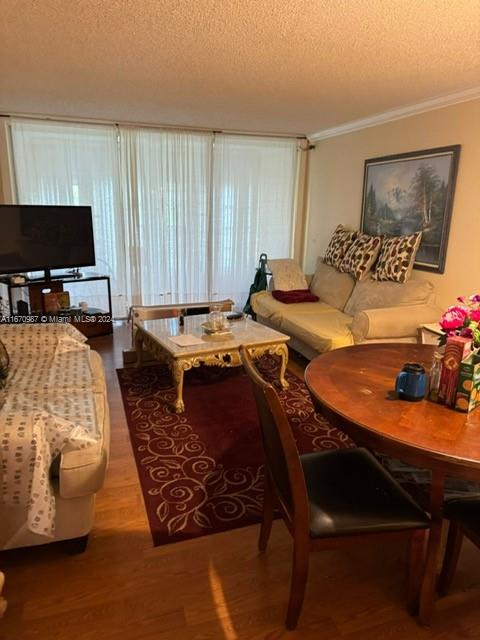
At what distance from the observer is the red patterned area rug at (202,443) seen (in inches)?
79.7

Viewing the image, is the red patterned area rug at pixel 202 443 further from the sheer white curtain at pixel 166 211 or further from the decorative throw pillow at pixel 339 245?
the sheer white curtain at pixel 166 211

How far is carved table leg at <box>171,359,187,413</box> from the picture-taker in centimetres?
289

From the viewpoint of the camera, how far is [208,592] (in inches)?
63.7

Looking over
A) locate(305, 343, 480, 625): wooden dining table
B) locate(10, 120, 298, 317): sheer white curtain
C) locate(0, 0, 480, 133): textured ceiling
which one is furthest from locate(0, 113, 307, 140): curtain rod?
locate(305, 343, 480, 625): wooden dining table

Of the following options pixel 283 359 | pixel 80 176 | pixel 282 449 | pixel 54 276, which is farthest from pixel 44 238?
pixel 282 449

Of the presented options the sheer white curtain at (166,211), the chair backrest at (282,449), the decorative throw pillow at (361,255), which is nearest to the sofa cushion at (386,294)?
the decorative throw pillow at (361,255)

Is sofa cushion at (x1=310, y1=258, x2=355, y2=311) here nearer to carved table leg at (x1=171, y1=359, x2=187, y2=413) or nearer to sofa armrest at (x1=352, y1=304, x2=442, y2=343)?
sofa armrest at (x1=352, y1=304, x2=442, y2=343)

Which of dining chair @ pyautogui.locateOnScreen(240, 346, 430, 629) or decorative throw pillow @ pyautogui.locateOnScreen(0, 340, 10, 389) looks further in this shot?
decorative throw pillow @ pyautogui.locateOnScreen(0, 340, 10, 389)

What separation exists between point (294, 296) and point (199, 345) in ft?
5.75

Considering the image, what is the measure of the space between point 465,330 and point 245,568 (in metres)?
1.25

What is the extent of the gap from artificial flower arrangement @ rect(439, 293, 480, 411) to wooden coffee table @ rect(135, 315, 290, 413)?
5.26 feet

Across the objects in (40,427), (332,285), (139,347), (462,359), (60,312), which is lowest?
(139,347)

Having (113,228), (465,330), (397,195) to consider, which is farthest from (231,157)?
(465,330)

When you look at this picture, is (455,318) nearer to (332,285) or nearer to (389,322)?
(389,322)
